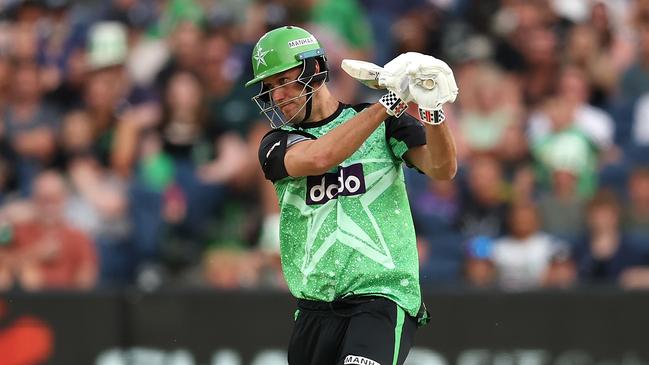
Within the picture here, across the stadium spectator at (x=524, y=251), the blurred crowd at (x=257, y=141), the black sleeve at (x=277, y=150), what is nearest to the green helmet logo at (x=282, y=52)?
the black sleeve at (x=277, y=150)

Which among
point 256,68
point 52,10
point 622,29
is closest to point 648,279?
point 622,29

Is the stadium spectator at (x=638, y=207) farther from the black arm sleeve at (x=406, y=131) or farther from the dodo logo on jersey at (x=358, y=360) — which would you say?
the dodo logo on jersey at (x=358, y=360)

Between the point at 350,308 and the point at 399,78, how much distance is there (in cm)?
114

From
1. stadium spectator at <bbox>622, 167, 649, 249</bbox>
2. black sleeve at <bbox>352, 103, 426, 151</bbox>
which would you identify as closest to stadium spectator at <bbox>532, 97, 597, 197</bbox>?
stadium spectator at <bbox>622, 167, 649, 249</bbox>

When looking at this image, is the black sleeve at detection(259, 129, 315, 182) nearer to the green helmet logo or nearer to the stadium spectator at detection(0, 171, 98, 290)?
the green helmet logo

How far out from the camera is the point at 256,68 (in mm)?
6281

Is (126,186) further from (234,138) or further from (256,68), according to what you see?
(256,68)

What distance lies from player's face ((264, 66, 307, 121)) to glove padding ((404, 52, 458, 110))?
641 mm

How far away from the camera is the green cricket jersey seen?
242 inches

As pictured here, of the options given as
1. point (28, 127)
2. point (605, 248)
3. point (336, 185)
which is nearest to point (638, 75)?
point (605, 248)

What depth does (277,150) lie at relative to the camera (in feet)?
20.6

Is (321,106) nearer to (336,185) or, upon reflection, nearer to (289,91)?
(289,91)

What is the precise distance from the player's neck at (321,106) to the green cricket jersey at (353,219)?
0.12ft

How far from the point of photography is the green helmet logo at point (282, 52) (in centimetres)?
621
